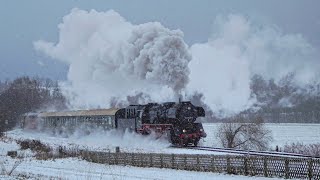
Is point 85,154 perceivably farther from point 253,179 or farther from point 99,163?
point 253,179

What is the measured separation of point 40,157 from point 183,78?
45.5ft

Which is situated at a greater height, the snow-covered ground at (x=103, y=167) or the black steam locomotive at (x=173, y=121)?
the black steam locomotive at (x=173, y=121)

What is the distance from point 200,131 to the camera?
32.2 meters

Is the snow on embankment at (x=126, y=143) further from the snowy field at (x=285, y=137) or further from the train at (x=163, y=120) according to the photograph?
the snowy field at (x=285, y=137)

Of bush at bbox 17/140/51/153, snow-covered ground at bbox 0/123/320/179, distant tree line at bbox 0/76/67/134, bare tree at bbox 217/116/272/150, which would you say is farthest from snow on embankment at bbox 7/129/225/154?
distant tree line at bbox 0/76/67/134

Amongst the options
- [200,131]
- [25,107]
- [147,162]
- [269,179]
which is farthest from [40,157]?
[25,107]

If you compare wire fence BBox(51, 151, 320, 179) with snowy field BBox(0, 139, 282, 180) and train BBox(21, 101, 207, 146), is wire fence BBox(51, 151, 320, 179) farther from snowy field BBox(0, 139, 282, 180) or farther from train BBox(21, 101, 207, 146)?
train BBox(21, 101, 207, 146)

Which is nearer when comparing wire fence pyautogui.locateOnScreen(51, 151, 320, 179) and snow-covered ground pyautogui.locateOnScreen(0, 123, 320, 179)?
wire fence pyautogui.locateOnScreen(51, 151, 320, 179)

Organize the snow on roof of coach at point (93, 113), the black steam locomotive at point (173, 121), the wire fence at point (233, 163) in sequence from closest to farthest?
the wire fence at point (233, 163) < the black steam locomotive at point (173, 121) < the snow on roof of coach at point (93, 113)

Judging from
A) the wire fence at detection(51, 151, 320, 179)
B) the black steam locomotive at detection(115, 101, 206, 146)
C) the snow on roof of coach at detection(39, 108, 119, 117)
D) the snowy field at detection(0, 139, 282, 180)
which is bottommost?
the snowy field at detection(0, 139, 282, 180)

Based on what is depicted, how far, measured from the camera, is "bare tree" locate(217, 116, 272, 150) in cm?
3978

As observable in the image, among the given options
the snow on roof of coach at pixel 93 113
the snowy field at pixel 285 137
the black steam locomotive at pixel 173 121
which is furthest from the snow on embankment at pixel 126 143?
the snowy field at pixel 285 137

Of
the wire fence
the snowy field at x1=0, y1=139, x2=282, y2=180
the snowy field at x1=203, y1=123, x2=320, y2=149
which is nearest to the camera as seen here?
the wire fence

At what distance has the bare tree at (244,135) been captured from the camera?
1566 inches
